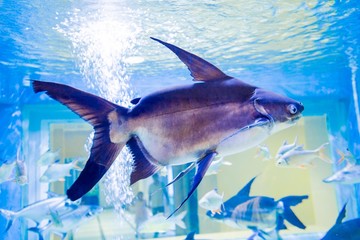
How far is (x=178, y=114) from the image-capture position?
1.76 metres

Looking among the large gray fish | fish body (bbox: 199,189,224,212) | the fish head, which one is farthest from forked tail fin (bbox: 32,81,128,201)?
fish body (bbox: 199,189,224,212)

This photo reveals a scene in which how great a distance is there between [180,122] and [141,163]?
281 mm

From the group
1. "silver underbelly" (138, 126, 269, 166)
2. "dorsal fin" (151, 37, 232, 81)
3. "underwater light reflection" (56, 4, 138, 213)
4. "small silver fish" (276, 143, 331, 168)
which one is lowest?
"small silver fish" (276, 143, 331, 168)

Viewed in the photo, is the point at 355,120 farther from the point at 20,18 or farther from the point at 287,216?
the point at 20,18

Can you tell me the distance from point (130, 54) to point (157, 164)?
1000 cm


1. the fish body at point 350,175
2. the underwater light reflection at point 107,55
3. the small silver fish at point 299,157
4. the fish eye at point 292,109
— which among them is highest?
the underwater light reflection at point 107,55

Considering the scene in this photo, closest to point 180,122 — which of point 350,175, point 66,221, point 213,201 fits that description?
point 213,201

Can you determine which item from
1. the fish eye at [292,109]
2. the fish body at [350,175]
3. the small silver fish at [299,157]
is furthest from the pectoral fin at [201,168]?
the fish body at [350,175]

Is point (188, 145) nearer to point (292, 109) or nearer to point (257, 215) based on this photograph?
point (292, 109)

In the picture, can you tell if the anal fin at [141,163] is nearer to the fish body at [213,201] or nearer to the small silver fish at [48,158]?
the fish body at [213,201]

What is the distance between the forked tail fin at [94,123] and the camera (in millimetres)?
1552

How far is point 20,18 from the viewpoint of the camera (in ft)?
28.3

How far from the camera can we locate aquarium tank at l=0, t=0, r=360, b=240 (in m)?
1.73

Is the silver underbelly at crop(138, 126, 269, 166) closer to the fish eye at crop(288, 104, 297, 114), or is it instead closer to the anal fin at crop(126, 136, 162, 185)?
the anal fin at crop(126, 136, 162, 185)
